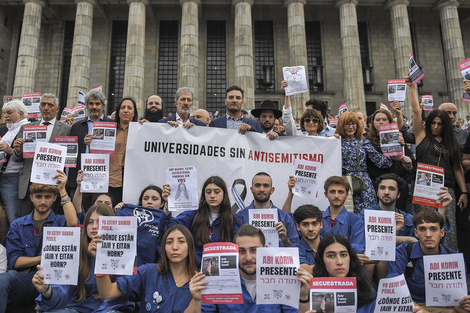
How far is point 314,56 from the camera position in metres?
34.6

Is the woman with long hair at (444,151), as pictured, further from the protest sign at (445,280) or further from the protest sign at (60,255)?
the protest sign at (60,255)

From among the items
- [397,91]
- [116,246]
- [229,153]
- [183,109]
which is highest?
[397,91]

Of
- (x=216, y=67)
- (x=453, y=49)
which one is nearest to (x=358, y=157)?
(x=453, y=49)

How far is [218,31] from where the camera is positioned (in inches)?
1379

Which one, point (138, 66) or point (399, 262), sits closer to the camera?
point (399, 262)

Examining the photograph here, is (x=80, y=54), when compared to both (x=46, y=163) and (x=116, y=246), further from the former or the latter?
(x=116, y=246)

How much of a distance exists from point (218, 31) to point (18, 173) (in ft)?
94.6

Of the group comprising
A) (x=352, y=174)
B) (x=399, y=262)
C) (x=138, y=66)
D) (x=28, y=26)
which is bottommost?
(x=399, y=262)

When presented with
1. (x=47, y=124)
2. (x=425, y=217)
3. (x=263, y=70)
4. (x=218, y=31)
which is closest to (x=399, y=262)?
(x=425, y=217)

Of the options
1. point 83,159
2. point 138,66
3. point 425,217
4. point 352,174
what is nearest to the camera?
point 425,217

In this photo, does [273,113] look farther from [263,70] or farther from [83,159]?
[263,70]

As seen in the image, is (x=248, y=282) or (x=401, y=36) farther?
(x=401, y=36)

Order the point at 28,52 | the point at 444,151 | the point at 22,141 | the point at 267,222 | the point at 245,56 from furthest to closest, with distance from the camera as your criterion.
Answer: the point at 28,52
the point at 245,56
the point at 22,141
the point at 444,151
the point at 267,222

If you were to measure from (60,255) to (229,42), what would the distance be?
3133 centimetres
